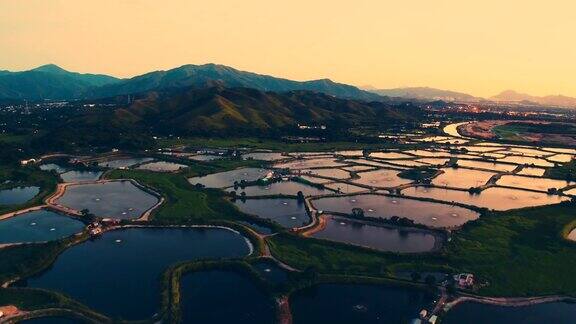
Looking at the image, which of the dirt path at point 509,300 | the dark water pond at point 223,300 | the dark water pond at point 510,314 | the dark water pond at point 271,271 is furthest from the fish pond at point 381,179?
the dark water pond at point 223,300

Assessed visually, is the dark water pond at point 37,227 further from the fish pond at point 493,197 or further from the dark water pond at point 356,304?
the fish pond at point 493,197

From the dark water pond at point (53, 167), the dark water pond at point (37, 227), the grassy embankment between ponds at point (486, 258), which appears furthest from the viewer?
the dark water pond at point (53, 167)

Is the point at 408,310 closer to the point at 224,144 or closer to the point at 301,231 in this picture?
the point at 301,231

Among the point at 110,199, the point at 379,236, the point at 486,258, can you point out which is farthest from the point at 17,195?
the point at 486,258

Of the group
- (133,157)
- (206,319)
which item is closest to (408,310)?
(206,319)

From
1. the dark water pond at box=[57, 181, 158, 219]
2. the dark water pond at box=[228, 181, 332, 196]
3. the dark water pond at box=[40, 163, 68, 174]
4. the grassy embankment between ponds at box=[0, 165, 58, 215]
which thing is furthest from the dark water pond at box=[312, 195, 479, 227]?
the dark water pond at box=[40, 163, 68, 174]

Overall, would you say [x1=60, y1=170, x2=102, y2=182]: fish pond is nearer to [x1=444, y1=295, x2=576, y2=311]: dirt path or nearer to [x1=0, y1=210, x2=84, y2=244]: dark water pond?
[x1=0, y1=210, x2=84, y2=244]: dark water pond

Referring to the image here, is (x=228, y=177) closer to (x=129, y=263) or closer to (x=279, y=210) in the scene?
(x=279, y=210)
